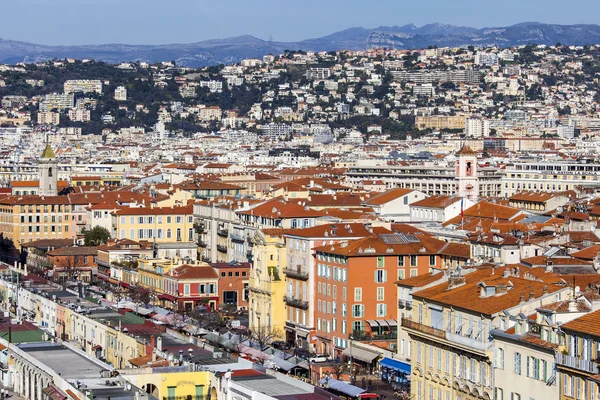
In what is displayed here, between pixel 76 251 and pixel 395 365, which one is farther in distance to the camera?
pixel 76 251

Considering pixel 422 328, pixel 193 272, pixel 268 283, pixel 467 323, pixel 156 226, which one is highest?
pixel 467 323

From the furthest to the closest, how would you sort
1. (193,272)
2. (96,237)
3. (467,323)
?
(96,237) → (193,272) → (467,323)

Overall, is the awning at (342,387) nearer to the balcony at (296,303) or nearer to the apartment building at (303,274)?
the apartment building at (303,274)

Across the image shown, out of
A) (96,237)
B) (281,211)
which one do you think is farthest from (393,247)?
Result: (96,237)

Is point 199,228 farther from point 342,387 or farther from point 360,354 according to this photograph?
point 342,387

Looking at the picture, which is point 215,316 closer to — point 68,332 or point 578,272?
point 68,332

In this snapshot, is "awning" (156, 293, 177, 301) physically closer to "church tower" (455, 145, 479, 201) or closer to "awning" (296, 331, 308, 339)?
"awning" (296, 331, 308, 339)
